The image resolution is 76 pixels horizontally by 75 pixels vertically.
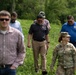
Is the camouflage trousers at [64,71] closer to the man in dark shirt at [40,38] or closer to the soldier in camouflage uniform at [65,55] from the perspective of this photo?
the soldier in camouflage uniform at [65,55]

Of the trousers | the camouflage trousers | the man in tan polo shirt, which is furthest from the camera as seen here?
the camouflage trousers

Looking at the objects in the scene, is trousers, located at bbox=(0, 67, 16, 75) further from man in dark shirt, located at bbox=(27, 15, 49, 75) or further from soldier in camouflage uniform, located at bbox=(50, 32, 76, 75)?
man in dark shirt, located at bbox=(27, 15, 49, 75)

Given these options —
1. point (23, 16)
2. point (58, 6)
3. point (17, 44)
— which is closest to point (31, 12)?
point (23, 16)

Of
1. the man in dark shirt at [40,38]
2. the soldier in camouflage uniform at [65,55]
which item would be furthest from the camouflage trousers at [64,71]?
the man in dark shirt at [40,38]

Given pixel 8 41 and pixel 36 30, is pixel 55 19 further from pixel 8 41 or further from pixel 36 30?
pixel 8 41

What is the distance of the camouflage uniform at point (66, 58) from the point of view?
826 cm

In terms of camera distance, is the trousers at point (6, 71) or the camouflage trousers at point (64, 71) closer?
the trousers at point (6, 71)

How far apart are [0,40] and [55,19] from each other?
207 ft

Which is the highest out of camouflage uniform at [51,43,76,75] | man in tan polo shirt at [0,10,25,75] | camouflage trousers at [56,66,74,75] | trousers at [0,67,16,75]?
man in tan polo shirt at [0,10,25,75]

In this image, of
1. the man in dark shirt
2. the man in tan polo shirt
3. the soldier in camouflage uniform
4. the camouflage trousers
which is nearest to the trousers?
the man in tan polo shirt

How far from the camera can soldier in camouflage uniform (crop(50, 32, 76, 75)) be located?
8240 mm

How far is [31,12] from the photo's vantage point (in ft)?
205

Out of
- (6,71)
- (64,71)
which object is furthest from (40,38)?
(6,71)

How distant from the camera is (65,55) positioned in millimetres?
8328
